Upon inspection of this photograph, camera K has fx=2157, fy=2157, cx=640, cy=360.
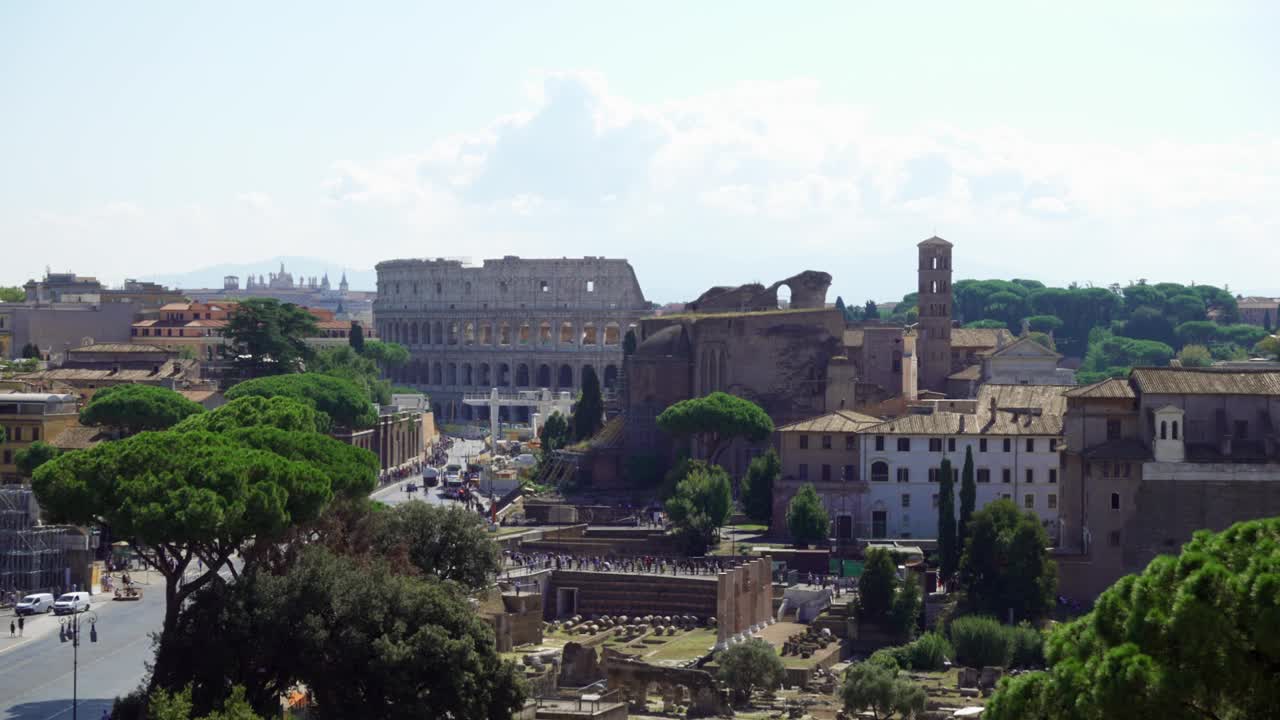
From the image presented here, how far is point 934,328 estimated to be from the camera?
299 ft

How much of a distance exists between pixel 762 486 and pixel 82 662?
27.4 metres

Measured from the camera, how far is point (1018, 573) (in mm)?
55250

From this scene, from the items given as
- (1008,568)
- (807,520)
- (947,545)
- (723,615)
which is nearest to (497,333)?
(807,520)

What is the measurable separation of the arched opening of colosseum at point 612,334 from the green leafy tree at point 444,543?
295ft

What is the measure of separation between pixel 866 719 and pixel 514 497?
1448 inches

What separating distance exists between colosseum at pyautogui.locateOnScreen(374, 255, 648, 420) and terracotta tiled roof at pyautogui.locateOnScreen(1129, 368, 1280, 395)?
75.7 m

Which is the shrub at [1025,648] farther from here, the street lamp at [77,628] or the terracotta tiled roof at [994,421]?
the street lamp at [77,628]

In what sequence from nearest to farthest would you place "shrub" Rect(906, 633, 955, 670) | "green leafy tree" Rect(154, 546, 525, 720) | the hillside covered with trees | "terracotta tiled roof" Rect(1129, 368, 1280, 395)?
"green leafy tree" Rect(154, 546, 525, 720) → "shrub" Rect(906, 633, 955, 670) → "terracotta tiled roof" Rect(1129, 368, 1280, 395) → the hillside covered with trees

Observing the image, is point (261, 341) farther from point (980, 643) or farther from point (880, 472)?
point (980, 643)

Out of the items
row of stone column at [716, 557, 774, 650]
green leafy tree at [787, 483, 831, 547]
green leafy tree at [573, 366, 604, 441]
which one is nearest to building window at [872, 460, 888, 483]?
green leafy tree at [787, 483, 831, 547]

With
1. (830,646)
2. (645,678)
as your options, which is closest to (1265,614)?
(645,678)

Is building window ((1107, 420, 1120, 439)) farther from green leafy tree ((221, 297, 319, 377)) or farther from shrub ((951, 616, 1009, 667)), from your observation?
green leafy tree ((221, 297, 319, 377))

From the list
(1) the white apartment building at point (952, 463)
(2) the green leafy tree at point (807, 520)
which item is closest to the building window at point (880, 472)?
(1) the white apartment building at point (952, 463)

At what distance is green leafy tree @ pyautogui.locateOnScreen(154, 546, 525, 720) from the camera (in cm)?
3734
